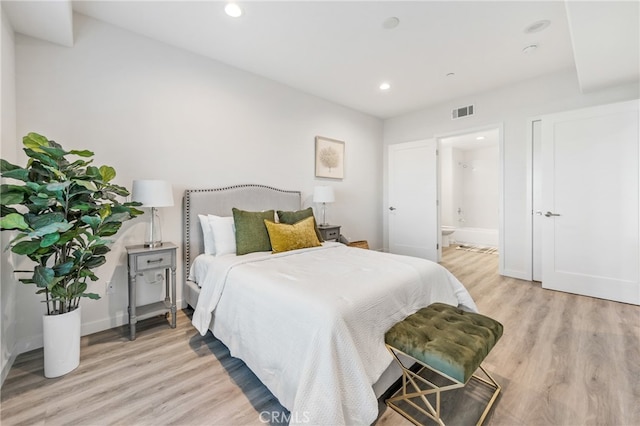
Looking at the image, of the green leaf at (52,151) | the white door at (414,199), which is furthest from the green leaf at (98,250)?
the white door at (414,199)

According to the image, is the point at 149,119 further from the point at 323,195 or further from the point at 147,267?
the point at 323,195

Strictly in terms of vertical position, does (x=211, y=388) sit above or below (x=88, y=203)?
below

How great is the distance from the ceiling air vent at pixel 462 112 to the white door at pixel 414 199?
50 centimetres

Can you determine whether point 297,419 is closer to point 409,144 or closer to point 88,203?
point 88,203

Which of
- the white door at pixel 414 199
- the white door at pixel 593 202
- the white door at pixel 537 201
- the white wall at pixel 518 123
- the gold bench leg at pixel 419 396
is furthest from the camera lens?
the white door at pixel 414 199

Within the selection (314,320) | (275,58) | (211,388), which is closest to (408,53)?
(275,58)

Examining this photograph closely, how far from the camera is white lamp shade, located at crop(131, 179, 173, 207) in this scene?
88.4 inches

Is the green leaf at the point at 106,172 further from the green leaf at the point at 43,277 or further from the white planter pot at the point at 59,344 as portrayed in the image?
the white planter pot at the point at 59,344

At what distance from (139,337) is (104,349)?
24 cm

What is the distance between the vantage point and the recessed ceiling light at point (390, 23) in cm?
240

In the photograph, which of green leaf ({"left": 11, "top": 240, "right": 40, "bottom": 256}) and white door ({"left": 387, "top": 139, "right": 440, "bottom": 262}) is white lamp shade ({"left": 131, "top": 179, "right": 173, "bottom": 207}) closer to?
green leaf ({"left": 11, "top": 240, "right": 40, "bottom": 256})

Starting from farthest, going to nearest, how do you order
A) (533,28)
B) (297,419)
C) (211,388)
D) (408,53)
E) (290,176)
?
(290,176)
(408,53)
(533,28)
(211,388)
(297,419)

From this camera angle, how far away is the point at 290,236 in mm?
2783

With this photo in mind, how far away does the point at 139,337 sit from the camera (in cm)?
227
